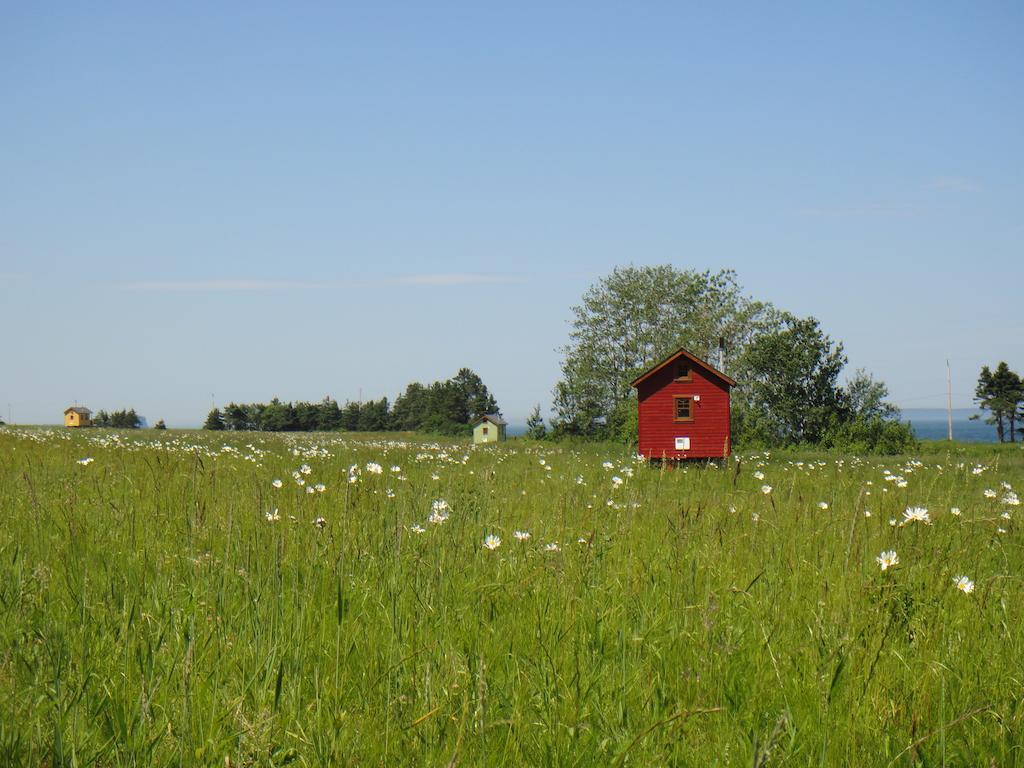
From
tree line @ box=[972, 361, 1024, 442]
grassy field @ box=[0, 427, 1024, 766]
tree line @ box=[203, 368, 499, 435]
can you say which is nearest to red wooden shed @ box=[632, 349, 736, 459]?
grassy field @ box=[0, 427, 1024, 766]

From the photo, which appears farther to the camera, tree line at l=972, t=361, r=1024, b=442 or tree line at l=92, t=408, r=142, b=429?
tree line at l=92, t=408, r=142, b=429

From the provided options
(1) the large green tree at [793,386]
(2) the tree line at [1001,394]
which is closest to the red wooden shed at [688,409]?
(1) the large green tree at [793,386]

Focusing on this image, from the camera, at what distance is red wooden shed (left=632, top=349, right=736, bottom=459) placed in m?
28.5

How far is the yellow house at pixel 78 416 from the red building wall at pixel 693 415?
10288 cm

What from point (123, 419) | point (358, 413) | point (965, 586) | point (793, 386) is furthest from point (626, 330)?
point (123, 419)

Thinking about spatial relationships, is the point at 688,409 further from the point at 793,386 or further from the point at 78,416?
the point at 78,416

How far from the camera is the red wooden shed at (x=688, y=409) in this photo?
28.5 meters

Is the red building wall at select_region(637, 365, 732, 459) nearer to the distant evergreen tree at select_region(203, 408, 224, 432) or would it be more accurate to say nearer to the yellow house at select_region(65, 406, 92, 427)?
the distant evergreen tree at select_region(203, 408, 224, 432)

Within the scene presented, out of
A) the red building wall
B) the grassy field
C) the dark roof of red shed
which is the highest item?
the dark roof of red shed

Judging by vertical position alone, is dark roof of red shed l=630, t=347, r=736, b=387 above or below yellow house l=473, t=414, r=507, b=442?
above

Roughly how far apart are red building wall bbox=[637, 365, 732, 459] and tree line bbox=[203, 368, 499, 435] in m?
82.8

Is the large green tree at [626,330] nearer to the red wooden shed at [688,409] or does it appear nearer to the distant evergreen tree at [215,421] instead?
the red wooden shed at [688,409]

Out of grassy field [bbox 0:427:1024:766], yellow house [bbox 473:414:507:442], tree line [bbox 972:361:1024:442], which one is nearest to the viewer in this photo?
grassy field [bbox 0:427:1024:766]

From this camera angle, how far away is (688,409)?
94.3 ft
